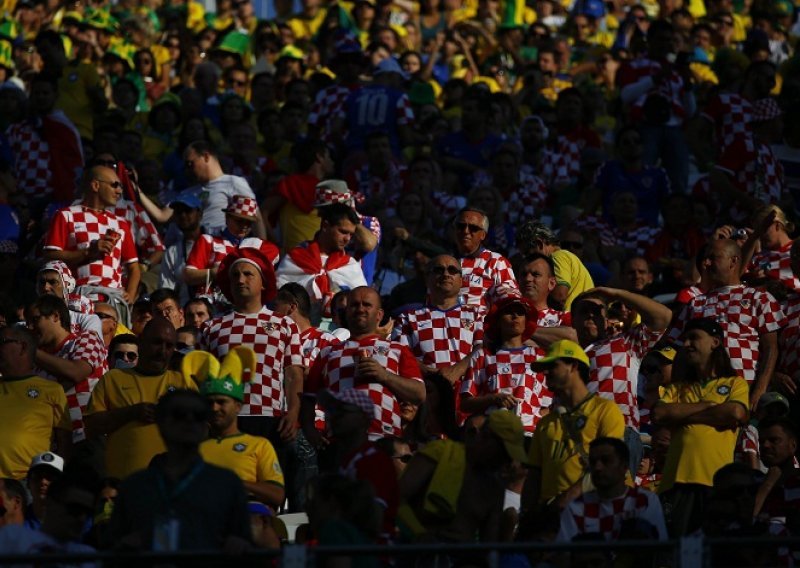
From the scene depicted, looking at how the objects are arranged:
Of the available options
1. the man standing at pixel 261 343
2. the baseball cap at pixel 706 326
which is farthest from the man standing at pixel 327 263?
the baseball cap at pixel 706 326

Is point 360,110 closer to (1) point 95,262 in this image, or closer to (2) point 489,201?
(2) point 489,201

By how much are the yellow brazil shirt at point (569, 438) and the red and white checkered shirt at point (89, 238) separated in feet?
17.4

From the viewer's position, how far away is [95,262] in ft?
52.0

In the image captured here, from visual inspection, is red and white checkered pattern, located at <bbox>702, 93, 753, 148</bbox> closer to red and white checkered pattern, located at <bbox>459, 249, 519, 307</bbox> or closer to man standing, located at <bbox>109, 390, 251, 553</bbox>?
red and white checkered pattern, located at <bbox>459, 249, 519, 307</bbox>

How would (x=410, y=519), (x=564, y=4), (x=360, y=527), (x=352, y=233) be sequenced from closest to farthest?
(x=360, y=527), (x=410, y=519), (x=352, y=233), (x=564, y=4)

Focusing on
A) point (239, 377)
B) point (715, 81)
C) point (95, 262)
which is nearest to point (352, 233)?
point (95, 262)

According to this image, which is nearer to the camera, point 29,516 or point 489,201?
point 29,516

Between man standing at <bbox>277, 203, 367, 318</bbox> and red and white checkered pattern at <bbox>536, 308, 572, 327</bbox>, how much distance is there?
206 centimetres

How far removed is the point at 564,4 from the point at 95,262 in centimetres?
1388

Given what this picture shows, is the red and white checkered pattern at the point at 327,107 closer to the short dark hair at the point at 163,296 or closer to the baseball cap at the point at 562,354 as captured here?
the short dark hair at the point at 163,296

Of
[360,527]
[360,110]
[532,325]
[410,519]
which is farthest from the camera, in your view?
[360,110]

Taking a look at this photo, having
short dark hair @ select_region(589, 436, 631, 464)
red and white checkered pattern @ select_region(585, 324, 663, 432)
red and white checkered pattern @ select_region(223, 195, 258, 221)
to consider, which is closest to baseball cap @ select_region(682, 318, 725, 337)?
red and white checkered pattern @ select_region(585, 324, 663, 432)

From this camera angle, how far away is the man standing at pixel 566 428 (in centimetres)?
1143

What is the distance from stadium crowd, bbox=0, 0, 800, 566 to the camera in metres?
10.6
